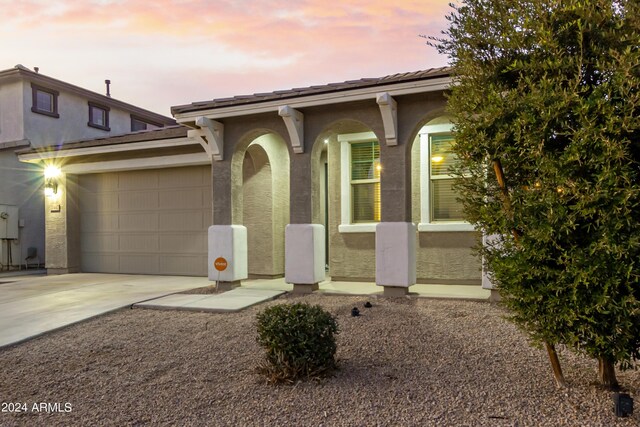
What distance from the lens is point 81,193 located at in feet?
42.3

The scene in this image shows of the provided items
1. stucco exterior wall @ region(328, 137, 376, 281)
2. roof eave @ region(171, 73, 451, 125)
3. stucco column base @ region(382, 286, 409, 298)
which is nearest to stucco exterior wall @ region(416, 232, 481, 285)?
stucco exterior wall @ region(328, 137, 376, 281)

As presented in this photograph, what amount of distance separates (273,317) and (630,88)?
3187 mm

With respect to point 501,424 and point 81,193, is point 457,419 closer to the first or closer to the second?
point 501,424

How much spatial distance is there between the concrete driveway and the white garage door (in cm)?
51

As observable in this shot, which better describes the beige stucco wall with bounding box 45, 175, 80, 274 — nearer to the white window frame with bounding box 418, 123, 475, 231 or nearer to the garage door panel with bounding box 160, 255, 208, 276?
the garage door panel with bounding box 160, 255, 208, 276

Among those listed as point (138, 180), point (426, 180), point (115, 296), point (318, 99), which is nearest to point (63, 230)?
point (138, 180)

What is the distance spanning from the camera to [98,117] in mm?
18875

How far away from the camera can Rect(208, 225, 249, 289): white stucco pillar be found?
8828mm

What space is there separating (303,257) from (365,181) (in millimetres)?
2360

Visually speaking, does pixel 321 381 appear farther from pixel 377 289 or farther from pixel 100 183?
pixel 100 183

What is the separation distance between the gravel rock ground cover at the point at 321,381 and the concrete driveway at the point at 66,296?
583 millimetres

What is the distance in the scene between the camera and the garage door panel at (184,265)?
37.6 ft

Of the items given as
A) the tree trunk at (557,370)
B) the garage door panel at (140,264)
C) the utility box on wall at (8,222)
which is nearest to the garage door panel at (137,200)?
the garage door panel at (140,264)

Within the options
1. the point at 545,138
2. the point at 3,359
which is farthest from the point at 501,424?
the point at 3,359
